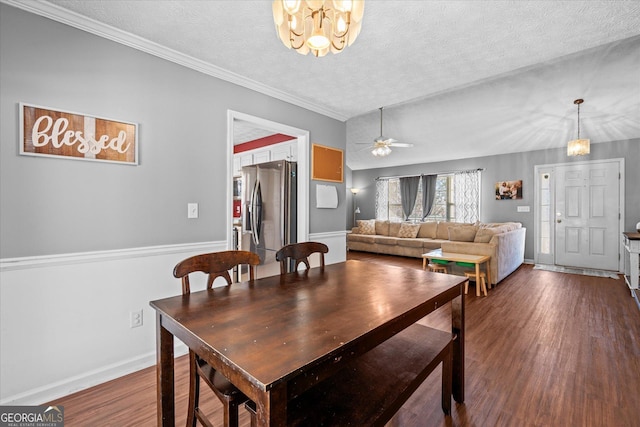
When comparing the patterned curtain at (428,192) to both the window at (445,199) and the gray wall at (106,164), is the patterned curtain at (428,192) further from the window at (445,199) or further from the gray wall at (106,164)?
the gray wall at (106,164)

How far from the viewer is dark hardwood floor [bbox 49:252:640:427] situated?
1.62m

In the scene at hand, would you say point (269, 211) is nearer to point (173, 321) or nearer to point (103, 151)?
point (103, 151)

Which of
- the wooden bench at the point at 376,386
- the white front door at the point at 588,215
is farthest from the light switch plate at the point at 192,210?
the white front door at the point at 588,215

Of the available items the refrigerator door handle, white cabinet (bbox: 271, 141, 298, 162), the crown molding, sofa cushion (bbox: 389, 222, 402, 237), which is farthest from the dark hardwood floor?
sofa cushion (bbox: 389, 222, 402, 237)

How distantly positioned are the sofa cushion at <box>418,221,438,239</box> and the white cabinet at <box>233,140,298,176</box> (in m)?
4.46

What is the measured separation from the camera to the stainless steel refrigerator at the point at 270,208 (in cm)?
336

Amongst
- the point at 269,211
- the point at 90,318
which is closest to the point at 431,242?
the point at 269,211

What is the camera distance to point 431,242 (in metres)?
6.36

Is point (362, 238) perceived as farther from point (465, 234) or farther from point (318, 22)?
point (318, 22)

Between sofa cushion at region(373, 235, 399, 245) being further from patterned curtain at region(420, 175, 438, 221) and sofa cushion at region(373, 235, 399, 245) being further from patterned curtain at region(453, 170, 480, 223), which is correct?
patterned curtain at region(453, 170, 480, 223)

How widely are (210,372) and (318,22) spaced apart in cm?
159

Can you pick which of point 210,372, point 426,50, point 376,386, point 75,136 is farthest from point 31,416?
point 426,50

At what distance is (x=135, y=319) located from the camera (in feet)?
6.85

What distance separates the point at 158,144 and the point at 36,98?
69 cm
